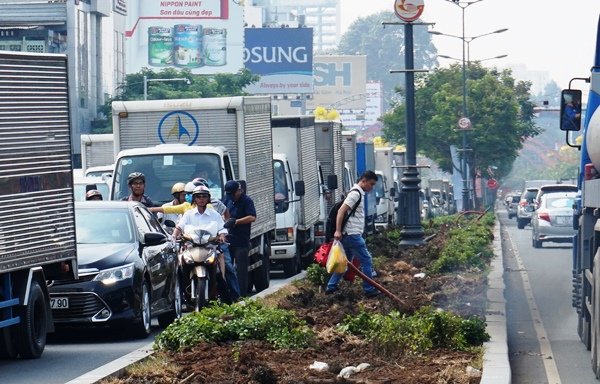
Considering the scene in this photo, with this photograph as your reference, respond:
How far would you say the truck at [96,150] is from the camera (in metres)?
33.5

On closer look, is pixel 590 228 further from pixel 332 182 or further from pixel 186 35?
pixel 186 35

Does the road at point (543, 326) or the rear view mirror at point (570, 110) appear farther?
the rear view mirror at point (570, 110)

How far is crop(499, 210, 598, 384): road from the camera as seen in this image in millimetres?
13266

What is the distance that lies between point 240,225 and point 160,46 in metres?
79.3

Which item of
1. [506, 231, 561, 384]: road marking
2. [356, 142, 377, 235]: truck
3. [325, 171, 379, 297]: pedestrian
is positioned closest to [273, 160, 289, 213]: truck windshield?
[506, 231, 561, 384]: road marking

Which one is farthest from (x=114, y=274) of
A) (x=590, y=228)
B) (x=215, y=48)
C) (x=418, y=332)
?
(x=215, y=48)

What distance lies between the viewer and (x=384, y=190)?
5041 centimetres

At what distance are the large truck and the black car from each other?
0.81m

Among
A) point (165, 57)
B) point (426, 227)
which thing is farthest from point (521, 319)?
point (165, 57)

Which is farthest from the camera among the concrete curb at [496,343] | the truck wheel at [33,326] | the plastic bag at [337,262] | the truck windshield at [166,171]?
the truck windshield at [166,171]

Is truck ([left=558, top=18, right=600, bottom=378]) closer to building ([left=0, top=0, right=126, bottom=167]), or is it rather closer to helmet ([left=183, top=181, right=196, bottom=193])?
helmet ([left=183, top=181, right=196, bottom=193])

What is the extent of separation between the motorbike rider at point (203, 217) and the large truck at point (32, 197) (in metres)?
2.63

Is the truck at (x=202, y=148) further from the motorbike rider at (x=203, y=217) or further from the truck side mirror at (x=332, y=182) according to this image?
the truck side mirror at (x=332, y=182)

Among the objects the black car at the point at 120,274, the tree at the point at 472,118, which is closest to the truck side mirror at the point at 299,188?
the black car at the point at 120,274
